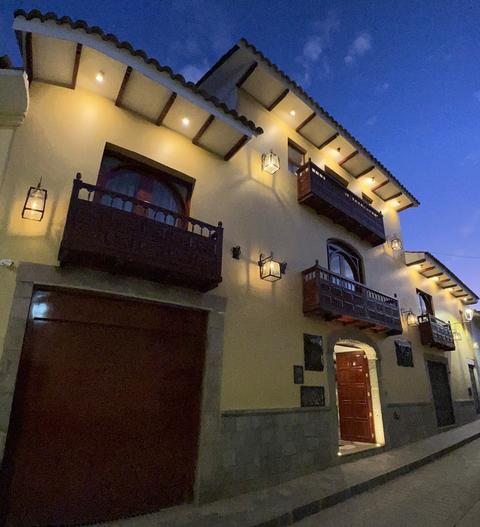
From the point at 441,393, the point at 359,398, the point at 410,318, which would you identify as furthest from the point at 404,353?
the point at 441,393

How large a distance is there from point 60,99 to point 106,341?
15.5 feet

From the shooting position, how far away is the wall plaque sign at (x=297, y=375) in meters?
7.34

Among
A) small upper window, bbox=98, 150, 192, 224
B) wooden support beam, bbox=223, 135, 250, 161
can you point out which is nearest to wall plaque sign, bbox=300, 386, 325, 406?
small upper window, bbox=98, 150, 192, 224

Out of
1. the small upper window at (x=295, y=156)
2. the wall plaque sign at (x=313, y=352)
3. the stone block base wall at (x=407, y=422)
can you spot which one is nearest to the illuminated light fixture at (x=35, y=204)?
the wall plaque sign at (x=313, y=352)

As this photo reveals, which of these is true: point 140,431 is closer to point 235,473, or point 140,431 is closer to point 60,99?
point 235,473

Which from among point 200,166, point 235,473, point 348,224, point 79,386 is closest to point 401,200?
point 348,224

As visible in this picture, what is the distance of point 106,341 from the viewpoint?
5.28 m

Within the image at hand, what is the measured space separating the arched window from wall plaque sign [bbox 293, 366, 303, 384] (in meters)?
3.72

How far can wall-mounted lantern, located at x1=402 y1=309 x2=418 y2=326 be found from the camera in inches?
488

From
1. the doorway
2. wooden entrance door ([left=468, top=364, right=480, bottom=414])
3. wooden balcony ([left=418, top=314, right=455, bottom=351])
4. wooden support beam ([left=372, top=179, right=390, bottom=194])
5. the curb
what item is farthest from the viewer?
wooden entrance door ([left=468, top=364, right=480, bottom=414])

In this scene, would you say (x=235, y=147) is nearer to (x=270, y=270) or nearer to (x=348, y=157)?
(x=270, y=270)

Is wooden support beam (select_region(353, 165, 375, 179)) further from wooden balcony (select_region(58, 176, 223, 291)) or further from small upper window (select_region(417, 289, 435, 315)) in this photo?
wooden balcony (select_region(58, 176, 223, 291))

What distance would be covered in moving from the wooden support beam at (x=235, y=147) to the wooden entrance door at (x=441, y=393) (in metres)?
11.8

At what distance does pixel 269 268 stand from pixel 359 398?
6.09 meters
